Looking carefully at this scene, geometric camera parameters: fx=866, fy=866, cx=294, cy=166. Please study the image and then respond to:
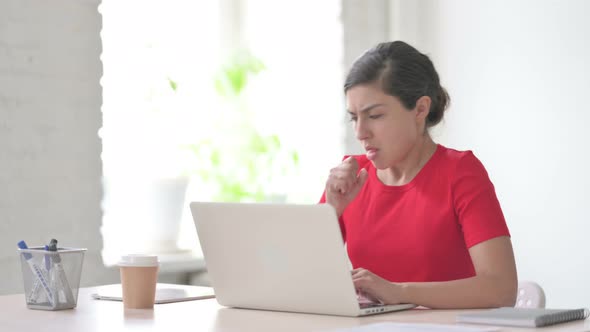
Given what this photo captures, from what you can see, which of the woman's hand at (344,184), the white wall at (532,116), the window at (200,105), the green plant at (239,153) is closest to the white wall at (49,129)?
the window at (200,105)

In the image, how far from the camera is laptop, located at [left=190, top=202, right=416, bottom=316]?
147cm

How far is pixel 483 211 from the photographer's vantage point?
1.82m

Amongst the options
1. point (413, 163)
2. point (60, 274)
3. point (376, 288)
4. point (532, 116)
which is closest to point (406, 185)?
point (413, 163)

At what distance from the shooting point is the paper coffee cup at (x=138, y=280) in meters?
1.69

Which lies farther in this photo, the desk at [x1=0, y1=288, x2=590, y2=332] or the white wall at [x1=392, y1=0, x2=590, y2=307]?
the white wall at [x1=392, y1=0, x2=590, y2=307]

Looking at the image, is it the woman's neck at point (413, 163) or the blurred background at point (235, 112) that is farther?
the blurred background at point (235, 112)

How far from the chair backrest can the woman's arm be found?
0.79ft

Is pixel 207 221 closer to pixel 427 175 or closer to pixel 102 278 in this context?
pixel 427 175

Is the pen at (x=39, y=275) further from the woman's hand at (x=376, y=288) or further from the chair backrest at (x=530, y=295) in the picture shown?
the chair backrest at (x=530, y=295)

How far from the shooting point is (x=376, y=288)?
62.1 inches

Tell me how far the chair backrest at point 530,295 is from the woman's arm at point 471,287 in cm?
24

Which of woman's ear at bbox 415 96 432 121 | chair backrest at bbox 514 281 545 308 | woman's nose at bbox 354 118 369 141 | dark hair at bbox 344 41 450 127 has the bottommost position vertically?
chair backrest at bbox 514 281 545 308

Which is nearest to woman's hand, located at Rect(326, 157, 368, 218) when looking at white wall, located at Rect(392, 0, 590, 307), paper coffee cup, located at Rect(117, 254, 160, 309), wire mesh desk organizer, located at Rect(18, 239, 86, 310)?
paper coffee cup, located at Rect(117, 254, 160, 309)

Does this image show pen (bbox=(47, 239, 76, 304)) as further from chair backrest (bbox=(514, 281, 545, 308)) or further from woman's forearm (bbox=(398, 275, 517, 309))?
chair backrest (bbox=(514, 281, 545, 308))
